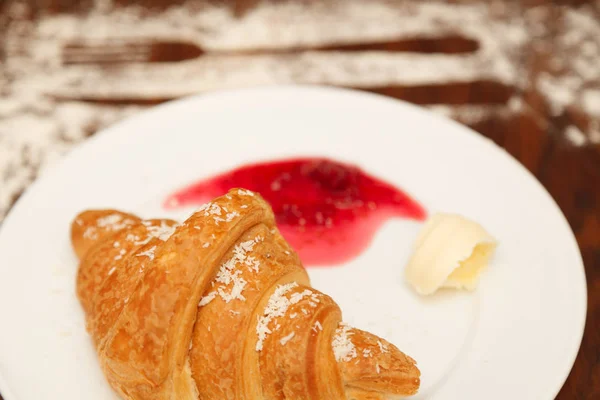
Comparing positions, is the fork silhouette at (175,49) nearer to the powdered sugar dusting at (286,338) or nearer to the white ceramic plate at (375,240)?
the white ceramic plate at (375,240)

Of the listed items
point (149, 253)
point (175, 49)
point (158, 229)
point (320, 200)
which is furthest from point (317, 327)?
point (175, 49)

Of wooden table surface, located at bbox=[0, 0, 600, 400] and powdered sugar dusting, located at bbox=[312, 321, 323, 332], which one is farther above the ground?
wooden table surface, located at bbox=[0, 0, 600, 400]

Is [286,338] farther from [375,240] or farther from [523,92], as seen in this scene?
[523,92]

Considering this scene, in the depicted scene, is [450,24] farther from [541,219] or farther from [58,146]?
[58,146]

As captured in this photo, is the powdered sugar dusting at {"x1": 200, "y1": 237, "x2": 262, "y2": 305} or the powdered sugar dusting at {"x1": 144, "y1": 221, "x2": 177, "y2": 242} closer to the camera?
the powdered sugar dusting at {"x1": 200, "y1": 237, "x2": 262, "y2": 305}

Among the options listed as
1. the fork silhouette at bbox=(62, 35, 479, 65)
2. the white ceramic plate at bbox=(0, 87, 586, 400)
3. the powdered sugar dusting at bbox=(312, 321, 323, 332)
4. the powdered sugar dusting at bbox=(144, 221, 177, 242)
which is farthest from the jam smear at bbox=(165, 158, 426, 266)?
the fork silhouette at bbox=(62, 35, 479, 65)

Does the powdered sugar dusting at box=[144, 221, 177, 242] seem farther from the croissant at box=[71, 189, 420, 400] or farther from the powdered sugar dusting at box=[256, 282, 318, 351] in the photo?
the powdered sugar dusting at box=[256, 282, 318, 351]

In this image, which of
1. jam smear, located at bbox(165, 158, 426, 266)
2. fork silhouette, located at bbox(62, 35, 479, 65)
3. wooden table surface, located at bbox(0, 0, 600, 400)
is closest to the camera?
jam smear, located at bbox(165, 158, 426, 266)
